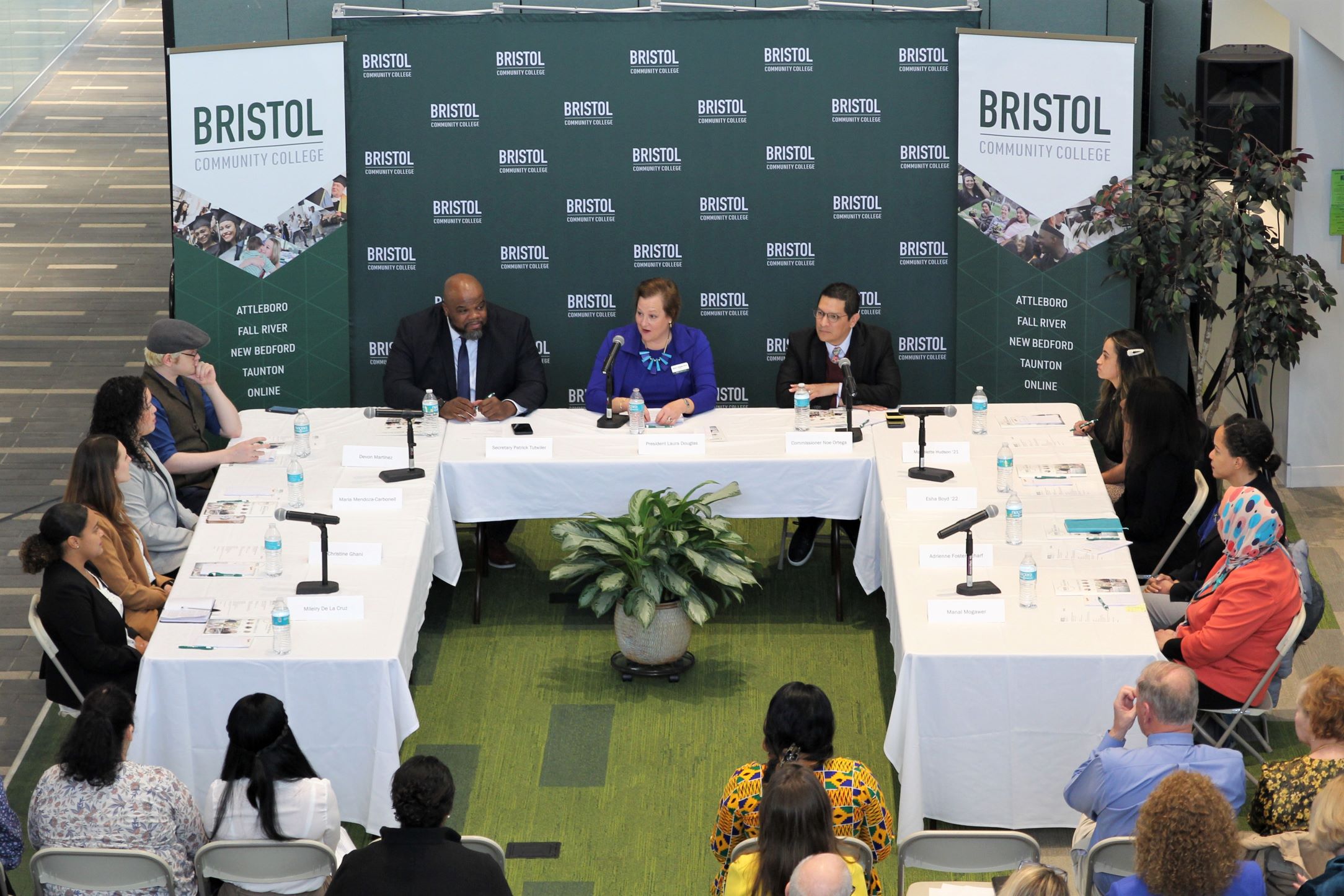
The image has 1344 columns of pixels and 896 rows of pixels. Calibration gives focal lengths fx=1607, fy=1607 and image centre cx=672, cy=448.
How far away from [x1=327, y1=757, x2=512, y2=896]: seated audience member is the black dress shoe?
141 inches

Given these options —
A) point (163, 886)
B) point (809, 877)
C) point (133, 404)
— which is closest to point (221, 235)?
point (133, 404)

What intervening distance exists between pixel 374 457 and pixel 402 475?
0.23 m

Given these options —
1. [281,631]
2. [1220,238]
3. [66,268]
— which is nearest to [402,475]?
[281,631]

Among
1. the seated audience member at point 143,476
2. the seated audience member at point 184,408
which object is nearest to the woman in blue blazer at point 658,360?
the seated audience member at point 184,408

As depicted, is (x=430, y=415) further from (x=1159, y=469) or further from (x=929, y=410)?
(x=1159, y=469)

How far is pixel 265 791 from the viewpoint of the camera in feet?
13.7

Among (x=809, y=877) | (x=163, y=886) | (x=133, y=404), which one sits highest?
(x=133, y=404)

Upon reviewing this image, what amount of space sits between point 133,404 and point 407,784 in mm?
2890

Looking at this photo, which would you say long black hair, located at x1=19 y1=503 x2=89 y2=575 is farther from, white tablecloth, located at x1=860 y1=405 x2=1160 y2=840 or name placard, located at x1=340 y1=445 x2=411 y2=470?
white tablecloth, located at x1=860 y1=405 x2=1160 y2=840

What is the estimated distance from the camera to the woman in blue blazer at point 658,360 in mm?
7141

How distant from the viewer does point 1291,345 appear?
7453 millimetres

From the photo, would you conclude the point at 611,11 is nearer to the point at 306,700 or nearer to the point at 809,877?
the point at 306,700

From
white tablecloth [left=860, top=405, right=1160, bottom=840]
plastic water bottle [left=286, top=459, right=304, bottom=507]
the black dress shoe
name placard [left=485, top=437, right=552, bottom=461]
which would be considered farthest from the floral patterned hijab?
plastic water bottle [left=286, top=459, right=304, bottom=507]

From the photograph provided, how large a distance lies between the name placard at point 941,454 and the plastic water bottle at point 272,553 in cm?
249
